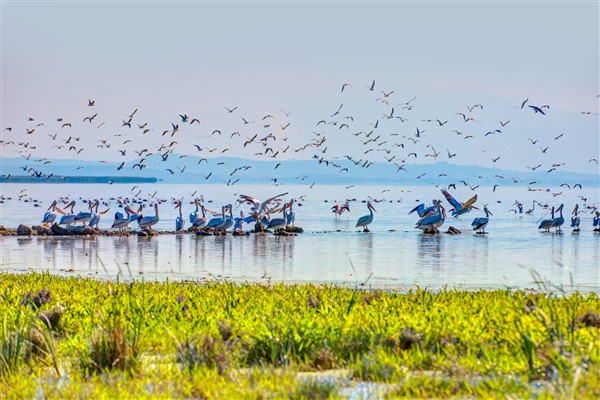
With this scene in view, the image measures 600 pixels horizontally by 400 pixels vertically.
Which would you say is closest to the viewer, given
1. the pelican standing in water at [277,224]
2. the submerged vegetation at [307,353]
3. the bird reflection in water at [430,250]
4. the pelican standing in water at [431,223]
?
the submerged vegetation at [307,353]

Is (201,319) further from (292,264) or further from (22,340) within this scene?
(292,264)

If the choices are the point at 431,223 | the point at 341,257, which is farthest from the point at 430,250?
the point at 431,223

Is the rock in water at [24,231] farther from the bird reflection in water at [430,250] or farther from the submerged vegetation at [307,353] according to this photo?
the submerged vegetation at [307,353]

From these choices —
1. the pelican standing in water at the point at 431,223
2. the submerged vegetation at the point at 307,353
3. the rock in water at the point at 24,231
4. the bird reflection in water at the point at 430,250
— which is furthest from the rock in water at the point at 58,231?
the submerged vegetation at the point at 307,353

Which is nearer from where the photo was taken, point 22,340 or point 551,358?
point 551,358

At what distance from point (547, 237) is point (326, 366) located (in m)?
30.1

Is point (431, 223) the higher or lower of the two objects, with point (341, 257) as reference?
higher

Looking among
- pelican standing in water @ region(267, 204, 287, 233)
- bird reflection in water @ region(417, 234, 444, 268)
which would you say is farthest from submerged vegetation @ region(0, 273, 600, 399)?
pelican standing in water @ region(267, 204, 287, 233)

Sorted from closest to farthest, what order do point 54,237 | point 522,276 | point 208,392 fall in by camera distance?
point 208,392 → point 522,276 → point 54,237

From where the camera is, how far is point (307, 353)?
7.29 meters

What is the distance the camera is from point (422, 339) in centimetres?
743

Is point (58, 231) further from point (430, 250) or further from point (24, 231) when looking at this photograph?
point (430, 250)

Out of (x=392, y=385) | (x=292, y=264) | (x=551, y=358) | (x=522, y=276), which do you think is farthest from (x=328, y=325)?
(x=292, y=264)

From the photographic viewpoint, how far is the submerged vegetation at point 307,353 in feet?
20.6
